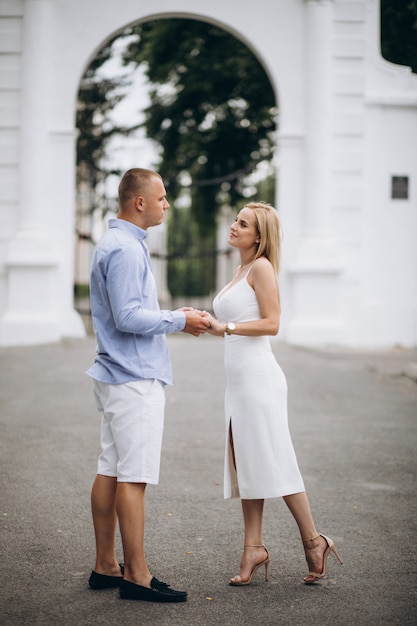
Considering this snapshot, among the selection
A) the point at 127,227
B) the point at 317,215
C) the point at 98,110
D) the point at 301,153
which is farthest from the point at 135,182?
the point at 98,110

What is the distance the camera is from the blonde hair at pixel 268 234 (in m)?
3.84

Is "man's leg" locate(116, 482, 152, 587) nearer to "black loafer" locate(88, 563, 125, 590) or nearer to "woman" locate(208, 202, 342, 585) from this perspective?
"black loafer" locate(88, 563, 125, 590)

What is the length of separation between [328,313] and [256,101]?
811cm

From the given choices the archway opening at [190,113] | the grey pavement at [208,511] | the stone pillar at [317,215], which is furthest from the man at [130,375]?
the archway opening at [190,113]

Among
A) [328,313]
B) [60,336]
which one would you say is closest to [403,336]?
[328,313]

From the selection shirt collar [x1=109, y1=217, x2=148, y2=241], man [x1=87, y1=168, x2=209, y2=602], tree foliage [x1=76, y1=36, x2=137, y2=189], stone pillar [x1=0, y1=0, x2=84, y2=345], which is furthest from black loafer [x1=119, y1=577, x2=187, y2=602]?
tree foliage [x1=76, y1=36, x2=137, y2=189]

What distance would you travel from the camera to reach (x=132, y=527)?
11.2ft

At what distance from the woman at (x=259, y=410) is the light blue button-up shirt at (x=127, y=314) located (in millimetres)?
325

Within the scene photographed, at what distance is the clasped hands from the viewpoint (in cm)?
359

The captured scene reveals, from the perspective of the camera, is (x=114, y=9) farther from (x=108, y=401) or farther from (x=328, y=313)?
(x=108, y=401)

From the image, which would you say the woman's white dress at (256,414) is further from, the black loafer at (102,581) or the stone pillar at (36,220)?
the stone pillar at (36,220)

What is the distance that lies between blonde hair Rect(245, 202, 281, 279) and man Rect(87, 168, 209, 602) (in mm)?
493

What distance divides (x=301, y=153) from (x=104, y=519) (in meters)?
9.96

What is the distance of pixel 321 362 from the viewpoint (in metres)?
10.4
